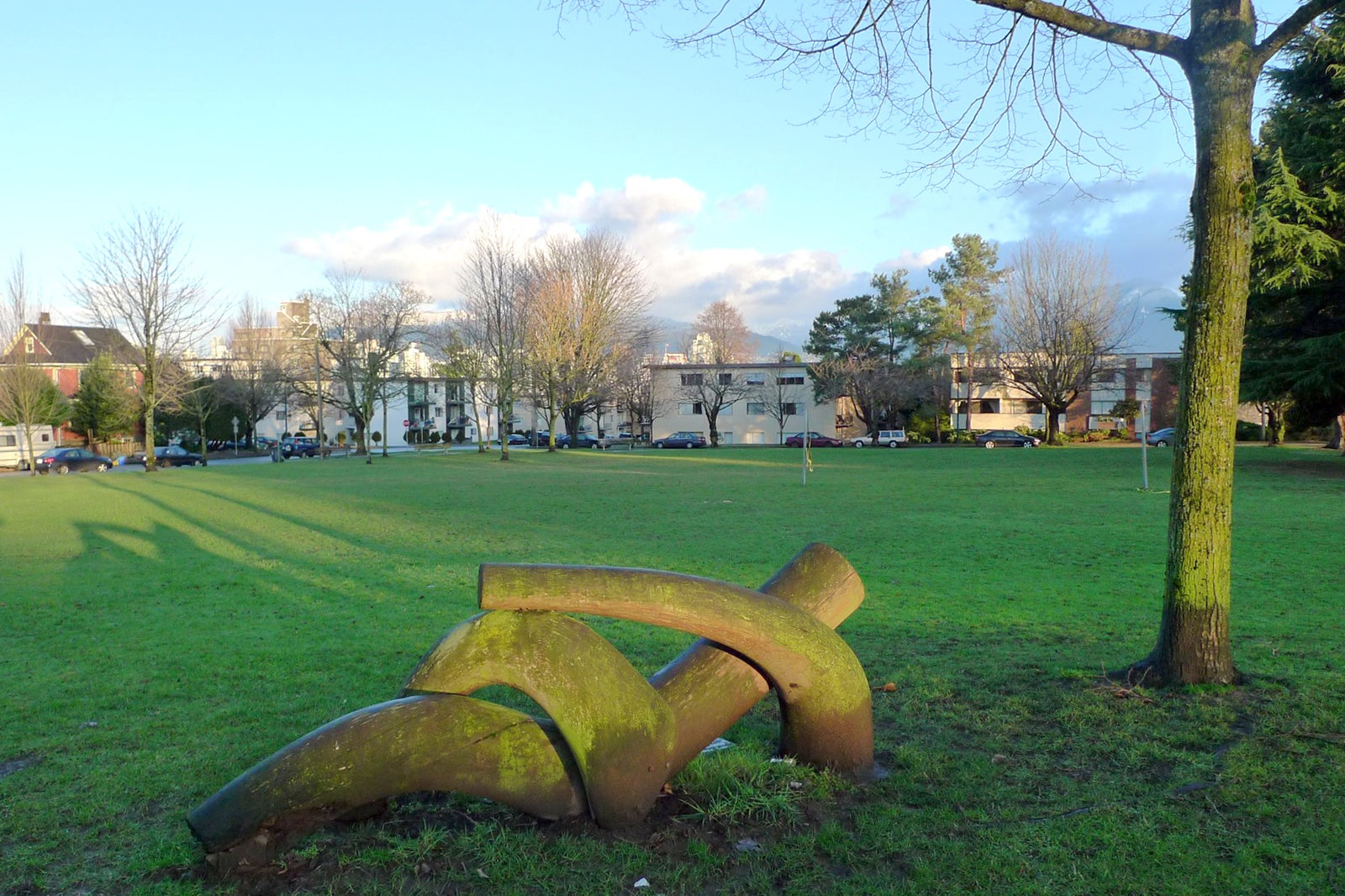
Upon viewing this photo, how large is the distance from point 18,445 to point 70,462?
1273 cm

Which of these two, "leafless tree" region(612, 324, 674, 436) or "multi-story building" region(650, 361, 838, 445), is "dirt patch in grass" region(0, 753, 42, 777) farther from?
"multi-story building" region(650, 361, 838, 445)

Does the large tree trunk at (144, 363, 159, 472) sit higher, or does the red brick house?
the red brick house

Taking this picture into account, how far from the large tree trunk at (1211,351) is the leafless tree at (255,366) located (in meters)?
66.7

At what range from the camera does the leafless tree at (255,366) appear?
6706 centimetres

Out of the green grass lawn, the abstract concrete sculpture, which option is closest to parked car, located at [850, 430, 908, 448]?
the green grass lawn

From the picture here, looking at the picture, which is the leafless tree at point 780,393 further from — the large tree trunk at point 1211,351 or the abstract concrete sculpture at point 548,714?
the abstract concrete sculpture at point 548,714

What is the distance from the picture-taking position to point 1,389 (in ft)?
155

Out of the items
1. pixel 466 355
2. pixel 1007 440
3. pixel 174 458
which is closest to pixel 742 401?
pixel 1007 440

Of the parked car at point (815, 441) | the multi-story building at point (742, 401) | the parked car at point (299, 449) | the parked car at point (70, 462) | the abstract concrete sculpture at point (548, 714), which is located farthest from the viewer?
the multi-story building at point (742, 401)

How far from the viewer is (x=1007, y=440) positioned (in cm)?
6512

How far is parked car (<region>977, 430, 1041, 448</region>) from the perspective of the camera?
64175 millimetres

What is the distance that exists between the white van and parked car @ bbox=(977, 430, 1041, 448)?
201 feet

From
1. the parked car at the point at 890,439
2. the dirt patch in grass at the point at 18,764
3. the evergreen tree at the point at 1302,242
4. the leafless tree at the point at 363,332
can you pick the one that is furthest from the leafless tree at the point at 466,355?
the dirt patch in grass at the point at 18,764

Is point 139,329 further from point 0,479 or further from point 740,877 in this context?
point 740,877
